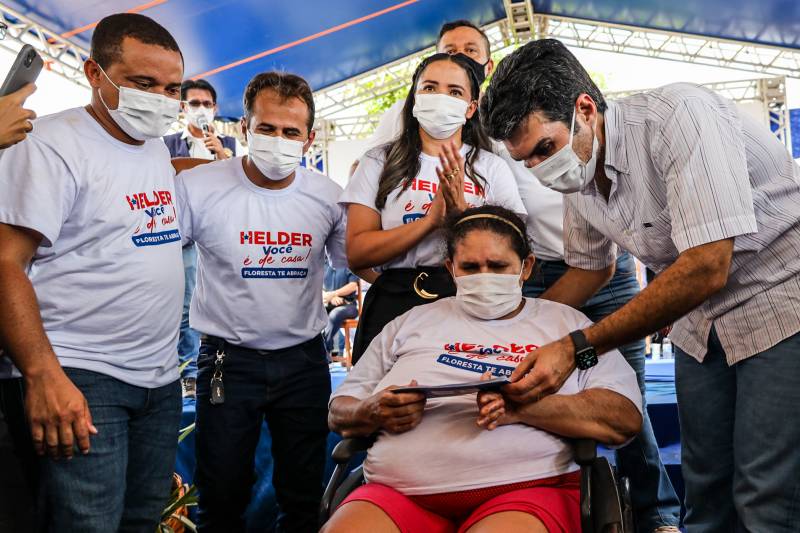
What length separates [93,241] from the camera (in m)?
1.94

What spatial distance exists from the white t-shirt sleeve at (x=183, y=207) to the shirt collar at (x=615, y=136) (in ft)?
4.66

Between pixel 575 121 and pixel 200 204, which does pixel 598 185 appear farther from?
pixel 200 204

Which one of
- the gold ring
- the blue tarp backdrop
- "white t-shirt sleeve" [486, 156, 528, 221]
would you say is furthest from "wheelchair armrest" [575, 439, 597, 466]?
the blue tarp backdrop

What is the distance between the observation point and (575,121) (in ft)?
6.01

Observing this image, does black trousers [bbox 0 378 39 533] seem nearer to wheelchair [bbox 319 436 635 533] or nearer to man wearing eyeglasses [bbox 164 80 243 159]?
wheelchair [bbox 319 436 635 533]

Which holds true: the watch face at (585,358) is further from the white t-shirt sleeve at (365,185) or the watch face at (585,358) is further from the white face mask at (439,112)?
the white face mask at (439,112)

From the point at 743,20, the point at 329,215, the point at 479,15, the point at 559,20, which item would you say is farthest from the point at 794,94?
the point at 329,215

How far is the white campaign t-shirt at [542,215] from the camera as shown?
9.14ft

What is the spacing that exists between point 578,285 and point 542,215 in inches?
22.0

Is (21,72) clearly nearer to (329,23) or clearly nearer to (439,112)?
(439,112)

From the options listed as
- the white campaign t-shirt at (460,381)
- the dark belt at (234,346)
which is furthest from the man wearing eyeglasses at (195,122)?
the white campaign t-shirt at (460,381)

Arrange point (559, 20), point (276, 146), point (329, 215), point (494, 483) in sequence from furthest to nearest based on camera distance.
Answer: point (559, 20)
point (329, 215)
point (276, 146)
point (494, 483)

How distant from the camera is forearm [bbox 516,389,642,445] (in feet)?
6.06

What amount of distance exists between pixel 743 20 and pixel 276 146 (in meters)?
8.97
